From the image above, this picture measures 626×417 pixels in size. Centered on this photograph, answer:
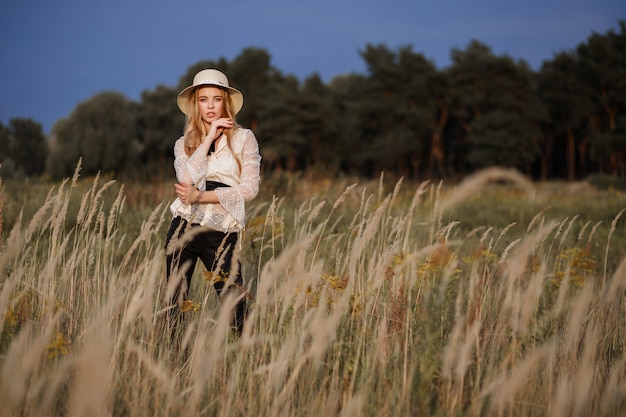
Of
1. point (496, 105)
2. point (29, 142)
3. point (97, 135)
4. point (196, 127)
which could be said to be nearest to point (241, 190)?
point (196, 127)

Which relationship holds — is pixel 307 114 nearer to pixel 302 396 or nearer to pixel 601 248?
pixel 601 248

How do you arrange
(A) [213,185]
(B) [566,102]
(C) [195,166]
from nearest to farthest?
(C) [195,166], (A) [213,185], (B) [566,102]

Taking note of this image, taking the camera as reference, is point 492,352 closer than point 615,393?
No

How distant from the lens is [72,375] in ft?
7.68

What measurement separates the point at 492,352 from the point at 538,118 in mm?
42039

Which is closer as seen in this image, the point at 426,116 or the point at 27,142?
the point at 426,116

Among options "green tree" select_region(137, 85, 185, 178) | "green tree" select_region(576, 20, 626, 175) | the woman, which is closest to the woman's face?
the woman

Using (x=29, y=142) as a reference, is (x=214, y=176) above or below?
below

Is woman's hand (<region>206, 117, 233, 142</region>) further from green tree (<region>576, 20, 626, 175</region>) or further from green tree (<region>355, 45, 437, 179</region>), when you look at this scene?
Answer: green tree (<region>576, 20, 626, 175</region>)

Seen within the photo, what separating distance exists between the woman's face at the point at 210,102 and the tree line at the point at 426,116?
114 feet

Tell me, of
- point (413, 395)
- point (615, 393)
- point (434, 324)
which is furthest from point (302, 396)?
point (615, 393)

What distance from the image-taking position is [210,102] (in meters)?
3.35

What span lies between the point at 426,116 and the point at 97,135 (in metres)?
24.8

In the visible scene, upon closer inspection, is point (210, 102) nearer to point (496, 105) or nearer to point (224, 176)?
point (224, 176)
